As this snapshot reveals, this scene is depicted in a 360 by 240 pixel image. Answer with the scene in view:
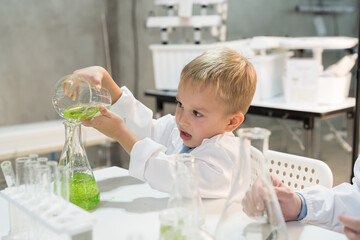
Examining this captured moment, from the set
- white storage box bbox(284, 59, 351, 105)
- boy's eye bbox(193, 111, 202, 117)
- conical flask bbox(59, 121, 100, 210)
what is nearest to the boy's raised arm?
conical flask bbox(59, 121, 100, 210)

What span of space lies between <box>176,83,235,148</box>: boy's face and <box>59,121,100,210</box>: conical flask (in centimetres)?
27

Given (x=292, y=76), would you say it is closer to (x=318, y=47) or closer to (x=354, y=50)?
(x=318, y=47)

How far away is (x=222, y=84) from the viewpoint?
1060 millimetres

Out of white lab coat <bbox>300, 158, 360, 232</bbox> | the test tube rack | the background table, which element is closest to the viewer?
the test tube rack

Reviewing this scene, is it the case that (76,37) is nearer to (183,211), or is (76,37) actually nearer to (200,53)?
(200,53)

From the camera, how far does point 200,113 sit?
3.54 ft

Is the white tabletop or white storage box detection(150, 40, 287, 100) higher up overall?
white storage box detection(150, 40, 287, 100)

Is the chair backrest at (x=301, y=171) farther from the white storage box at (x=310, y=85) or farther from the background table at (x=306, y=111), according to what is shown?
the white storage box at (x=310, y=85)

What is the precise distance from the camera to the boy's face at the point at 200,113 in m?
1.07

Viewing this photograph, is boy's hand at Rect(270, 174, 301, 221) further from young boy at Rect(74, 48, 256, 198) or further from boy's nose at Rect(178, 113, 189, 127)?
boy's nose at Rect(178, 113, 189, 127)

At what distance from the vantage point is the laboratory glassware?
25.4 inches

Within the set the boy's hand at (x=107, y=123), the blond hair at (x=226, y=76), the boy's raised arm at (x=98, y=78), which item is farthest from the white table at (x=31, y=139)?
the blond hair at (x=226, y=76)

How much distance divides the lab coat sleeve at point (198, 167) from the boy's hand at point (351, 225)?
1.07ft

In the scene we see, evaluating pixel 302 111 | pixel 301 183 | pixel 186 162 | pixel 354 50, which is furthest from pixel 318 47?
pixel 186 162
